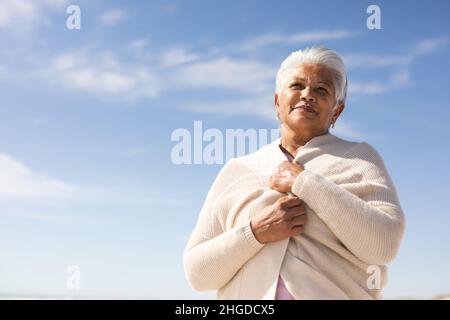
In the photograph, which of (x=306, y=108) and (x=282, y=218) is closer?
A: (x=282, y=218)

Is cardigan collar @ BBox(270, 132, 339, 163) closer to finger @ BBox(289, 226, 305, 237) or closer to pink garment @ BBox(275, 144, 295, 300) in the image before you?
finger @ BBox(289, 226, 305, 237)

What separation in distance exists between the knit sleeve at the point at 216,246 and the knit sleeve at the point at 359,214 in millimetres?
207

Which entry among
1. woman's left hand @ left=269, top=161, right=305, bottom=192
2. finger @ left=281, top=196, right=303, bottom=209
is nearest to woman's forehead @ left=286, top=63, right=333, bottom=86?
woman's left hand @ left=269, top=161, right=305, bottom=192

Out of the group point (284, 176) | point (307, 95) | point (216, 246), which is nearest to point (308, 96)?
point (307, 95)

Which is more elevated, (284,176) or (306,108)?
(306,108)

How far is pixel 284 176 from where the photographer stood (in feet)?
5.54

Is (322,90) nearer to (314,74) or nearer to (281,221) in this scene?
(314,74)

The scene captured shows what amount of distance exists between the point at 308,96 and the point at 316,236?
431 millimetres

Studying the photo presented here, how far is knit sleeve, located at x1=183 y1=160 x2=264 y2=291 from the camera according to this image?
166cm

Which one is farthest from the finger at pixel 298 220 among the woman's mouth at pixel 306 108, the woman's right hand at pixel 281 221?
the woman's mouth at pixel 306 108

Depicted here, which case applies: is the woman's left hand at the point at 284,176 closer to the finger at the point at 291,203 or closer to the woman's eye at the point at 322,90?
the finger at the point at 291,203

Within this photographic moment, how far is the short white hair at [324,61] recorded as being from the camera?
1.79 meters

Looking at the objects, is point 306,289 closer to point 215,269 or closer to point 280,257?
point 280,257
